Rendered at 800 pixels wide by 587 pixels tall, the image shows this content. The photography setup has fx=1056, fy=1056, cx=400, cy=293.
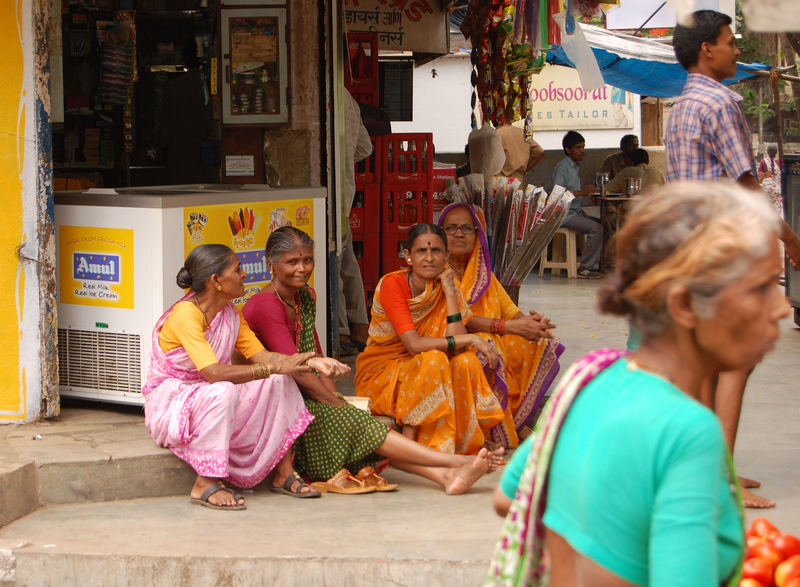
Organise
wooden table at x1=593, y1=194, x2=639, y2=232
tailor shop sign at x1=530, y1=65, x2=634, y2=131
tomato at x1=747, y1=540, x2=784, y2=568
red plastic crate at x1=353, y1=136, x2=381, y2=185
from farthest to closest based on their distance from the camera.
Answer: tailor shop sign at x1=530, y1=65, x2=634, y2=131
wooden table at x1=593, y1=194, x2=639, y2=232
red plastic crate at x1=353, y1=136, x2=381, y2=185
tomato at x1=747, y1=540, x2=784, y2=568

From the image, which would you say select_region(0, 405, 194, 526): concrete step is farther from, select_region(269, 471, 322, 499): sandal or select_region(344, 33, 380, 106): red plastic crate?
select_region(344, 33, 380, 106): red plastic crate

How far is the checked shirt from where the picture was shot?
3.92 meters

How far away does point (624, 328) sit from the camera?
333 inches

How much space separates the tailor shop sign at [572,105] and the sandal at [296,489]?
1611cm

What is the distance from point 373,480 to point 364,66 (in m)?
4.23

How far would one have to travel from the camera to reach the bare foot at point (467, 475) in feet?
14.2

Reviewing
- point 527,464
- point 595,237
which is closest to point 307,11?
point 527,464

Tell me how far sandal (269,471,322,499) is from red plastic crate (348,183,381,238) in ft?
11.9

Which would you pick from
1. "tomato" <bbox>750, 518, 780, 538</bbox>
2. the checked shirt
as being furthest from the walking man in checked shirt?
"tomato" <bbox>750, 518, 780, 538</bbox>

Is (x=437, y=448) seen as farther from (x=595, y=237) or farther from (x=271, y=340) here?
(x=595, y=237)

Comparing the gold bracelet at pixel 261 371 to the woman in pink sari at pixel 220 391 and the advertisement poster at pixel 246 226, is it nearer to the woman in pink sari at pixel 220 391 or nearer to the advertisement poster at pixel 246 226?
the woman in pink sari at pixel 220 391

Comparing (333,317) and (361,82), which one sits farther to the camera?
(361,82)

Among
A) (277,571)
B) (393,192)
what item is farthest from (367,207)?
(277,571)

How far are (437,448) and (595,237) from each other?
26.6 feet
